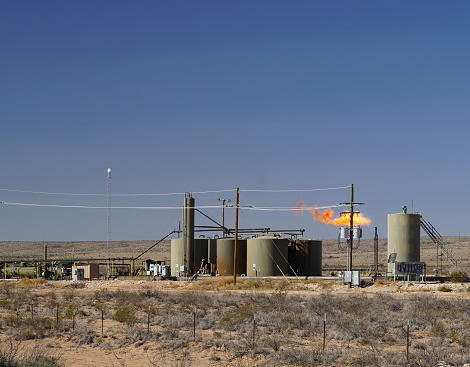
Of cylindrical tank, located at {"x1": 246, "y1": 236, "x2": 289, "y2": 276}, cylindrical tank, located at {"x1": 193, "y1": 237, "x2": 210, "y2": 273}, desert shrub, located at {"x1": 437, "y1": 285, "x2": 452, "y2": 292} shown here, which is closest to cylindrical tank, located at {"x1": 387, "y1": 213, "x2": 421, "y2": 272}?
desert shrub, located at {"x1": 437, "y1": 285, "x2": 452, "y2": 292}

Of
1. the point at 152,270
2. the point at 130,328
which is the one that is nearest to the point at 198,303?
the point at 130,328

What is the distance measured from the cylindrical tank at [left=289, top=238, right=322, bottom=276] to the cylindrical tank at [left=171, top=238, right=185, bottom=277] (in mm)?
11263

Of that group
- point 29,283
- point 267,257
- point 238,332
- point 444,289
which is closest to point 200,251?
point 267,257

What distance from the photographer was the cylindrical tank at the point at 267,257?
5941cm

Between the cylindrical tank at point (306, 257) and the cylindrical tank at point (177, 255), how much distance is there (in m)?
11.3

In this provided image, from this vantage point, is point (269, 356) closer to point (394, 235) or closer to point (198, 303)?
point (198, 303)

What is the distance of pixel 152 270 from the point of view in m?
66.2

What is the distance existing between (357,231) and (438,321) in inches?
793

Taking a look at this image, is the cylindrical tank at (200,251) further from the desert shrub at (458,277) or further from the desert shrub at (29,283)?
the desert shrub at (458,277)

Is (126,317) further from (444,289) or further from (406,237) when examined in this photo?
(406,237)

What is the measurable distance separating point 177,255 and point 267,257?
10.6 m

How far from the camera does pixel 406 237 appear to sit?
5553 cm

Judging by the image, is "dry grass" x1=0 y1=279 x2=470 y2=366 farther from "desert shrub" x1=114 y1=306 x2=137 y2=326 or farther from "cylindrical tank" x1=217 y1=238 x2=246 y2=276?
"cylindrical tank" x1=217 y1=238 x2=246 y2=276

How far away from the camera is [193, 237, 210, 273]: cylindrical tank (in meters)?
65.2
